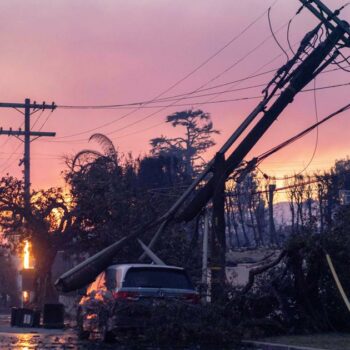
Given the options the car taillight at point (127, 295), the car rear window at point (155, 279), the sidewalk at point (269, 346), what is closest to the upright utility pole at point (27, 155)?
the car rear window at point (155, 279)

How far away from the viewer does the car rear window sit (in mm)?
18453

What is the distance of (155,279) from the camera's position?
18.6 meters

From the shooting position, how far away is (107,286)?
19438 mm

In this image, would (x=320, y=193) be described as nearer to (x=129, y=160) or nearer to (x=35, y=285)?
(x=129, y=160)

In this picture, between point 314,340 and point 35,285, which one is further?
point 35,285

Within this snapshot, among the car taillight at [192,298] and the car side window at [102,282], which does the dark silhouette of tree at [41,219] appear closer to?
the car side window at [102,282]

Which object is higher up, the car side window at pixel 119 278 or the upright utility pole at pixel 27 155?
the upright utility pole at pixel 27 155

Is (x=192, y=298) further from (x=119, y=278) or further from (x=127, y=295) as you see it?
(x=119, y=278)

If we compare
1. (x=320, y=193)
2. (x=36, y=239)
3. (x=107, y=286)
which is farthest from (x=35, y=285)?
(x=107, y=286)

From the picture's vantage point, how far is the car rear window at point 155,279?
18453 mm

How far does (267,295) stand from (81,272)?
597 cm

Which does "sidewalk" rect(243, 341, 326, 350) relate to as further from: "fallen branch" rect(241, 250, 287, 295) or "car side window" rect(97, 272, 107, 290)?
"car side window" rect(97, 272, 107, 290)

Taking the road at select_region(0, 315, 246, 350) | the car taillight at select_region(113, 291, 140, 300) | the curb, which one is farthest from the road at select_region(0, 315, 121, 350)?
Answer: the curb

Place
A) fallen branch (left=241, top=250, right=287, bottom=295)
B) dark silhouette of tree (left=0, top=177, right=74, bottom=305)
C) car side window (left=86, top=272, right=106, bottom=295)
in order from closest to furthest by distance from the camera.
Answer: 1. fallen branch (left=241, top=250, right=287, bottom=295)
2. car side window (left=86, top=272, right=106, bottom=295)
3. dark silhouette of tree (left=0, top=177, right=74, bottom=305)
